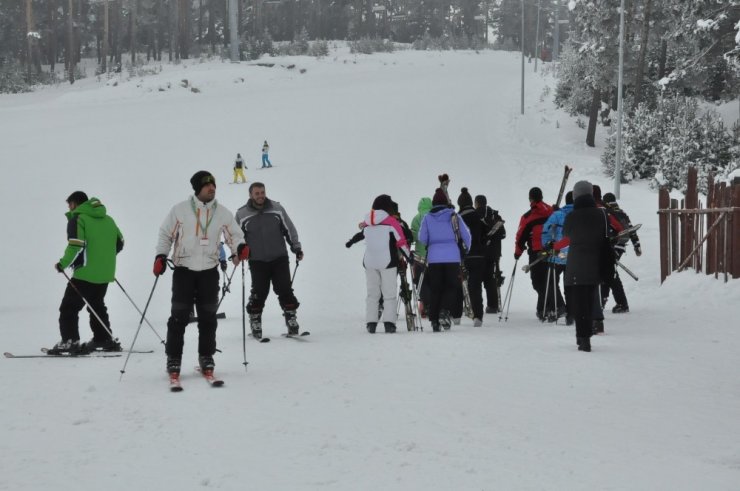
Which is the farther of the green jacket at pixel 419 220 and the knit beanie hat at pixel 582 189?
the green jacket at pixel 419 220

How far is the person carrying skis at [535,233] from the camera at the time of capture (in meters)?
11.9

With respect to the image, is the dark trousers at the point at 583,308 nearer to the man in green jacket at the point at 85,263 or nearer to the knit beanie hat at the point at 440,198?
the knit beanie hat at the point at 440,198

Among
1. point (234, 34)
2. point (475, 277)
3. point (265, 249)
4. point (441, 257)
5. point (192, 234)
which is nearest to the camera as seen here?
point (192, 234)

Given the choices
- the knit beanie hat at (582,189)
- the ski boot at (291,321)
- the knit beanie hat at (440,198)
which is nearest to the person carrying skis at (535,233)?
the knit beanie hat at (440,198)

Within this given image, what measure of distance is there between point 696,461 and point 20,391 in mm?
5069

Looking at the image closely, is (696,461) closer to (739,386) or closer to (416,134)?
(739,386)

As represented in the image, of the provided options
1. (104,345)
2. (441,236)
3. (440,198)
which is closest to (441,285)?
(441,236)

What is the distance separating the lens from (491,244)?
13.0m

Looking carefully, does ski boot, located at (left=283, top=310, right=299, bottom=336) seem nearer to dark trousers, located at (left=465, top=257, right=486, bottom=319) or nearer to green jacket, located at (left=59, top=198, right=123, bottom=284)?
green jacket, located at (left=59, top=198, right=123, bottom=284)

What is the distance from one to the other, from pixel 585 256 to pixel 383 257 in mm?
2785

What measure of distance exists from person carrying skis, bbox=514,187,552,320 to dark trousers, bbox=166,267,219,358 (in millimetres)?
5252

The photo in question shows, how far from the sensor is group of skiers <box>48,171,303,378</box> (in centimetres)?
749

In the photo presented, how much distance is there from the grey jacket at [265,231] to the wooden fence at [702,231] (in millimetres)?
6309

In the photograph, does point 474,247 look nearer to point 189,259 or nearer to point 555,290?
point 555,290
